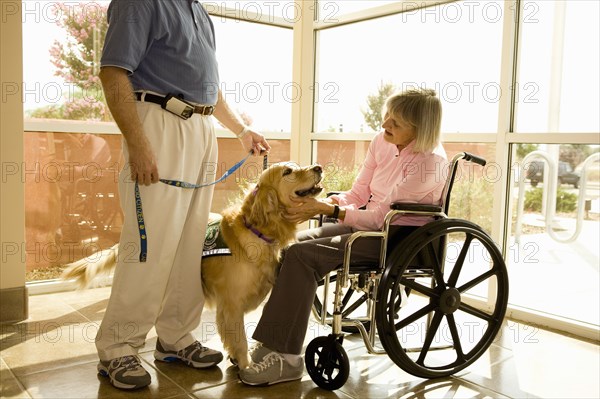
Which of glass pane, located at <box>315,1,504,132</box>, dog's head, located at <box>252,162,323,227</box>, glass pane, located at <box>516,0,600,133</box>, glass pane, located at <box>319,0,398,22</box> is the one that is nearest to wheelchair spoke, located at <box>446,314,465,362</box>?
dog's head, located at <box>252,162,323,227</box>

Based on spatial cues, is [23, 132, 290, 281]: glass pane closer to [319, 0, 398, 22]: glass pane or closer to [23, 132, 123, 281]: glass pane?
[23, 132, 123, 281]: glass pane

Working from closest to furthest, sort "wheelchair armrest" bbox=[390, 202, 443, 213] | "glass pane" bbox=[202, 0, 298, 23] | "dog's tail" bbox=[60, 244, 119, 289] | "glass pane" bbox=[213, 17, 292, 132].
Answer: "wheelchair armrest" bbox=[390, 202, 443, 213] → "dog's tail" bbox=[60, 244, 119, 289] → "glass pane" bbox=[202, 0, 298, 23] → "glass pane" bbox=[213, 17, 292, 132]

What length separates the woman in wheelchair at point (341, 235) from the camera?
200cm

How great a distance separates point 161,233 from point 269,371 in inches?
25.0

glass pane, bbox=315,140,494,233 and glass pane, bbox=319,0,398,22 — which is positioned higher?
glass pane, bbox=319,0,398,22

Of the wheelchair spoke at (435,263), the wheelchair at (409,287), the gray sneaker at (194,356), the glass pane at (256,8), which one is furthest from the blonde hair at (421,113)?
the glass pane at (256,8)

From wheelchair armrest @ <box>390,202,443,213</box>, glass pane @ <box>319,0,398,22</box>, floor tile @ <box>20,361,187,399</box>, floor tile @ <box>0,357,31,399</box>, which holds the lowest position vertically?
floor tile @ <box>20,361,187,399</box>

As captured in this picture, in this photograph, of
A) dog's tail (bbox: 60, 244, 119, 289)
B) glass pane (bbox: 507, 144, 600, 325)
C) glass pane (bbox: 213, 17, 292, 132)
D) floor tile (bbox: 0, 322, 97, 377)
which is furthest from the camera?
glass pane (bbox: 213, 17, 292, 132)

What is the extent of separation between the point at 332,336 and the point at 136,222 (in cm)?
81

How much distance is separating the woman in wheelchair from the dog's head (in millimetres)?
54

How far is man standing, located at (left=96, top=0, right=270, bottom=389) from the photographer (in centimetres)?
185

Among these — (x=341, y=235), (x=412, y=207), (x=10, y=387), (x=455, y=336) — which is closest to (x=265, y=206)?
(x=341, y=235)

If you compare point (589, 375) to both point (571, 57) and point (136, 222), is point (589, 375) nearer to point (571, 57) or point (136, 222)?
point (571, 57)

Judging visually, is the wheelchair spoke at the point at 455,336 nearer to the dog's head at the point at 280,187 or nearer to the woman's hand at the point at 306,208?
the woman's hand at the point at 306,208
